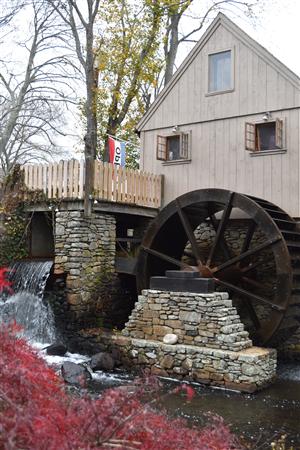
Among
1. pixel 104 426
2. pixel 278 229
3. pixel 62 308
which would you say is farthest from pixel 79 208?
pixel 104 426

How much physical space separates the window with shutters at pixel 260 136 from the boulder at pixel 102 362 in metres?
5.06

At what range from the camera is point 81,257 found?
416 inches

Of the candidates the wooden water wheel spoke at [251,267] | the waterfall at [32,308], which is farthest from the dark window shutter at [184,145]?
the waterfall at [32,308]

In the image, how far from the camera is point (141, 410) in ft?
9.27

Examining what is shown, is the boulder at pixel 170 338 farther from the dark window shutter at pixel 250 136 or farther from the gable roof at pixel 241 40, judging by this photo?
the gable roof at pixel 241 40

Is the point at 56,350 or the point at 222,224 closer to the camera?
the point at 56,350

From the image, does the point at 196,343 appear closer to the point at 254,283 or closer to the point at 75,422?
the point at 254,283

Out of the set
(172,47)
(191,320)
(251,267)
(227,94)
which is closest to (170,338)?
(191,320)

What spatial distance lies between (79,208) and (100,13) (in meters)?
8.35

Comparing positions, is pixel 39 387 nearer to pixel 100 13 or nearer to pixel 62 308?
pixel 62 308

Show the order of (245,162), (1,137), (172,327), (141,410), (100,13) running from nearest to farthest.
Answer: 1. (141,410)
2. (172,327)
3. (245,162)
4. (100,13)
5. (1,137)

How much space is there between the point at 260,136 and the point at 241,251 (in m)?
2.49

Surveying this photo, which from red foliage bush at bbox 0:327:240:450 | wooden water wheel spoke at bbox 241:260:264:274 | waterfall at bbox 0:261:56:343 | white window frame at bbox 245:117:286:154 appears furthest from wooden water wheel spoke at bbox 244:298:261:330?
red foliage bush at bbox 0:327:240:450

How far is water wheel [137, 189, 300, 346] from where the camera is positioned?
361 inches
